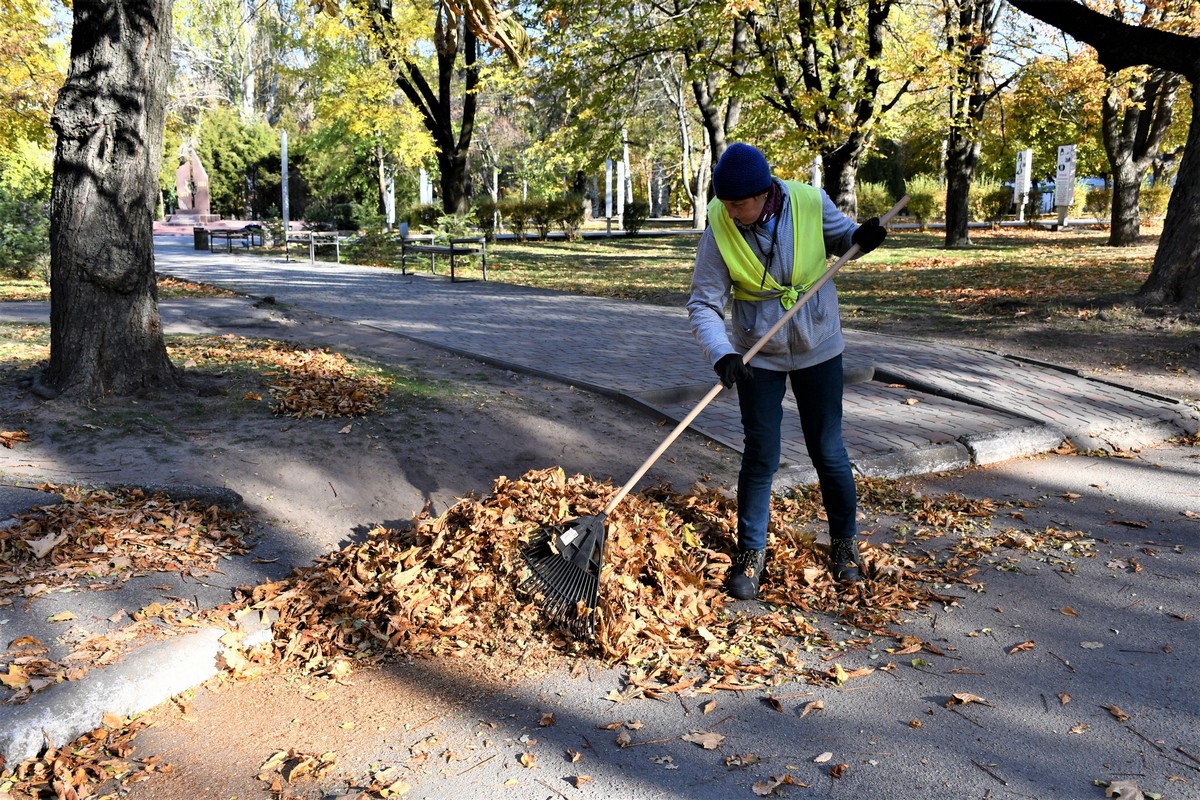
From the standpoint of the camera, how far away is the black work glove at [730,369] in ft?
12.7

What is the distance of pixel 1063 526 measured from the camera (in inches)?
203

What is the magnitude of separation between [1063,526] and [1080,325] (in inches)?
234

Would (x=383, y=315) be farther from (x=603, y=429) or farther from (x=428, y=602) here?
(x=428, y=602)

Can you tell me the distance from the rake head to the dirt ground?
1.58 ft

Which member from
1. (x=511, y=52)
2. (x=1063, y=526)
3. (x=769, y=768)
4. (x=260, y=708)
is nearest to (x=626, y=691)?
(x=769, y=768)

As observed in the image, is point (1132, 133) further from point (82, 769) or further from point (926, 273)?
point (82, 769)

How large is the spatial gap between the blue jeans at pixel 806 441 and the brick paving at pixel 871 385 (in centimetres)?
136

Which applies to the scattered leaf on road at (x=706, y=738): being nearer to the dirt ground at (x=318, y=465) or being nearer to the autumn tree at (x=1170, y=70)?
the dirt ground at (x=318, y=465)

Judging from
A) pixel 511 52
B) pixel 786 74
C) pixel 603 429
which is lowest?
pixel 603 429

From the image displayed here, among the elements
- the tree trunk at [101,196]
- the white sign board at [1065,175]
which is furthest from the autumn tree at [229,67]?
the tree trunk at [101,196]

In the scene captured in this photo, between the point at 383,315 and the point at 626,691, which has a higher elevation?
the point at 383,315

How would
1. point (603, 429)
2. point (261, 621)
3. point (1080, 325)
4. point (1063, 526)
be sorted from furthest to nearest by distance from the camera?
point (1080, 325), point (603, 429), point (1063, 526), point (261, 621)

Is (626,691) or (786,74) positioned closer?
(626,691)

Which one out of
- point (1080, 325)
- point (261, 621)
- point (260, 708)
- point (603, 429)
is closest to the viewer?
point (260, 708)
